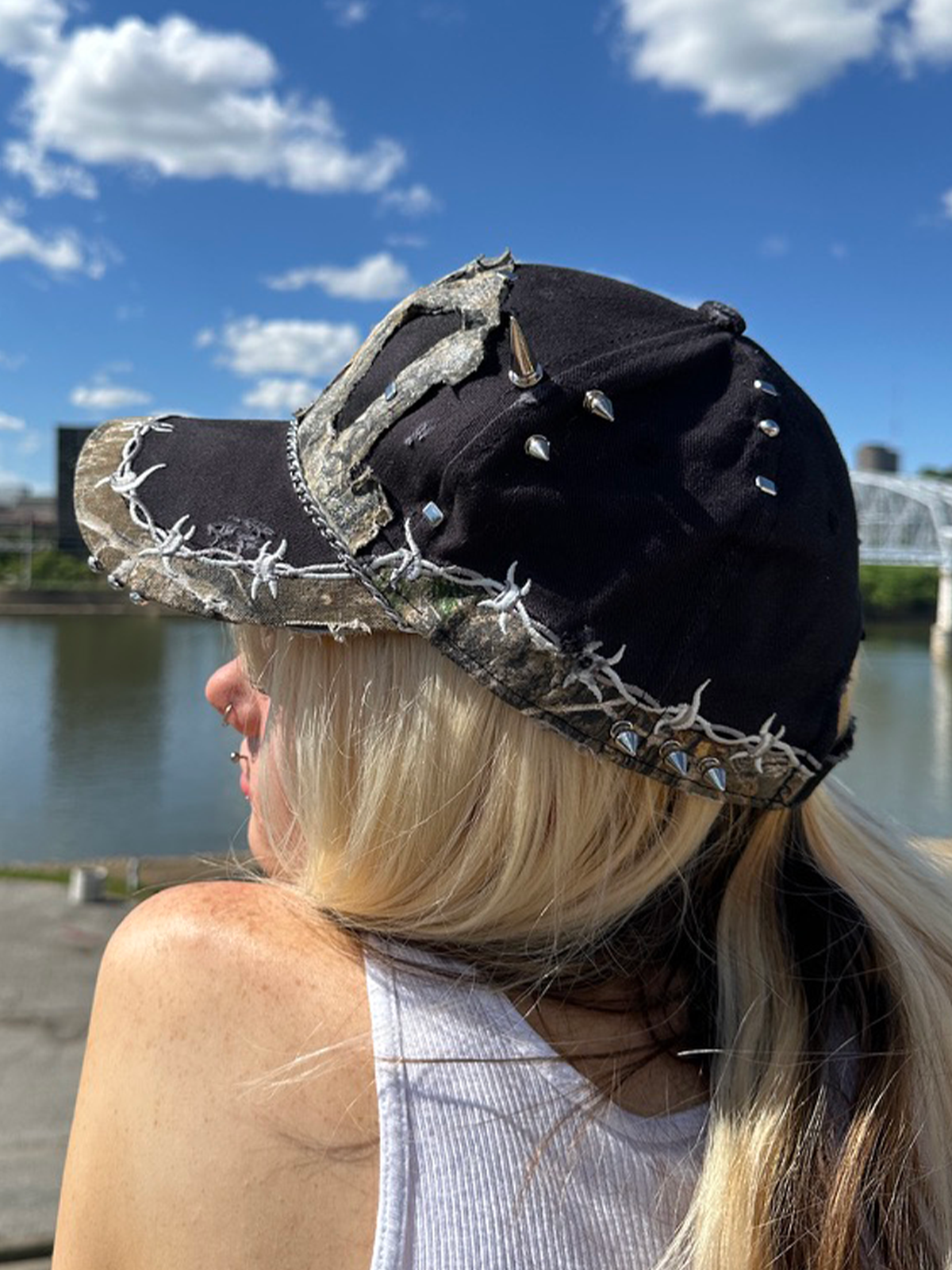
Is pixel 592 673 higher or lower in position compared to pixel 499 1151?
higher

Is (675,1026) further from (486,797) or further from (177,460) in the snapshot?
(177,460)

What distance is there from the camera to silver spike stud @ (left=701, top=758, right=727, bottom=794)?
77cm

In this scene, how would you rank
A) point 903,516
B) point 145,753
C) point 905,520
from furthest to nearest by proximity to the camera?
point 903,516
point 905,520
point 145,753

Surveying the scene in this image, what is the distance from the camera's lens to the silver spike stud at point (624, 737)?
75 cm

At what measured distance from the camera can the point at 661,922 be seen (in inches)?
35.2

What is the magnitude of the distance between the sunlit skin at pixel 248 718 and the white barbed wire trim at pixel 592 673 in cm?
24

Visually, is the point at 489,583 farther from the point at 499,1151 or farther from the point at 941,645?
the point at 941,645

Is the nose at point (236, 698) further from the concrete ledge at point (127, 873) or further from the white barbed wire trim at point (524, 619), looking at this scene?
the concrete ledge at point (127, 873)

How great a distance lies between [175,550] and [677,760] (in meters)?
0.46

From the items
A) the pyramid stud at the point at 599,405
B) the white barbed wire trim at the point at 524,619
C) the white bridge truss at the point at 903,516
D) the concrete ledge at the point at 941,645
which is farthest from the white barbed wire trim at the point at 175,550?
A: the white bridge truss at the point at 903,516

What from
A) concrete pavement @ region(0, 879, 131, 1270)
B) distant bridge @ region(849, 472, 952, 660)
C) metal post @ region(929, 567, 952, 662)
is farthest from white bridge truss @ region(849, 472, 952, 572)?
concrete pavement @ region(0, 879, 131, 1270)

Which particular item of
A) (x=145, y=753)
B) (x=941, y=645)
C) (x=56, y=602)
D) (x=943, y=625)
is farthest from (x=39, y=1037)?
(x=943, y=625)

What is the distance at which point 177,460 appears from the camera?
1000 mm

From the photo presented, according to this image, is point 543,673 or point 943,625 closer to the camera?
point 543,673
